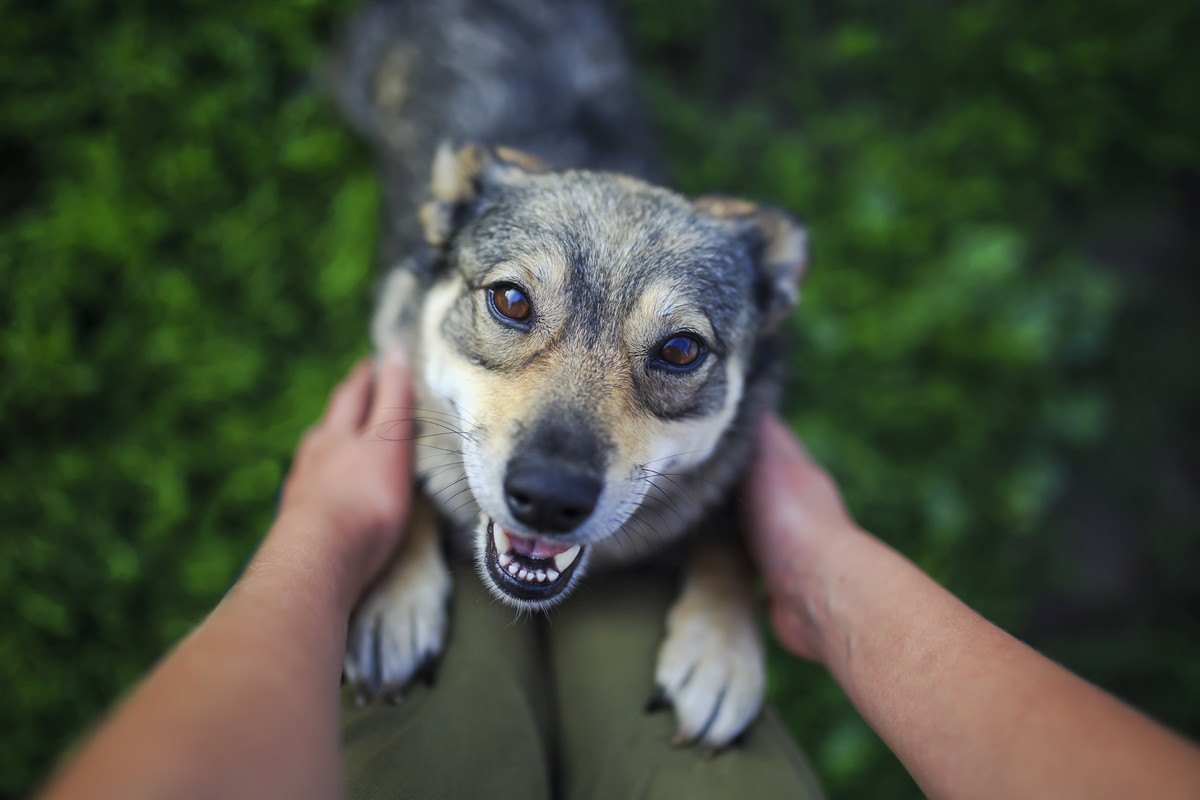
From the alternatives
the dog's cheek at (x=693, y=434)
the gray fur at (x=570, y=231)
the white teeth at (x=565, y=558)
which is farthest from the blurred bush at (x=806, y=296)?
the white teeth at (x=565, y=558)

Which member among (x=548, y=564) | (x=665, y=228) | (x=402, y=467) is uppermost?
(x=665, y=228)

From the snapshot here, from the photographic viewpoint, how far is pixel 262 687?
4.86 ft

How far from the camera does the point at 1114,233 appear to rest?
200 inches

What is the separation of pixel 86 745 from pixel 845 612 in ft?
6.66

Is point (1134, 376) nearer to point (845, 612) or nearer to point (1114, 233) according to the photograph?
point (1114, 233)

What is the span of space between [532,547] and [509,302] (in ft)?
2.70

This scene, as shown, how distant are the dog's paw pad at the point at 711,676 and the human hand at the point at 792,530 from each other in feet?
0.70

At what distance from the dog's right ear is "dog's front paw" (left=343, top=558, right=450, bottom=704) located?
4.32 feet

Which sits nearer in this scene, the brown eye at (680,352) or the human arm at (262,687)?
the human arm at (262,687)

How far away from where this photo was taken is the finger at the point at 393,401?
282cm

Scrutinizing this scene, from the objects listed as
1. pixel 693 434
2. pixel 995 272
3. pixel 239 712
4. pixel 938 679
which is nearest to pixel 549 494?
pixel 693 434

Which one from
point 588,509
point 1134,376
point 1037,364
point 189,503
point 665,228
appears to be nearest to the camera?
point 588,509

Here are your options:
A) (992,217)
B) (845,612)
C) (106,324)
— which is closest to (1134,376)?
(992,217)

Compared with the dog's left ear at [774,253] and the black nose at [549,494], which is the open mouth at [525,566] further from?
the dog's left ear at [774,253]
